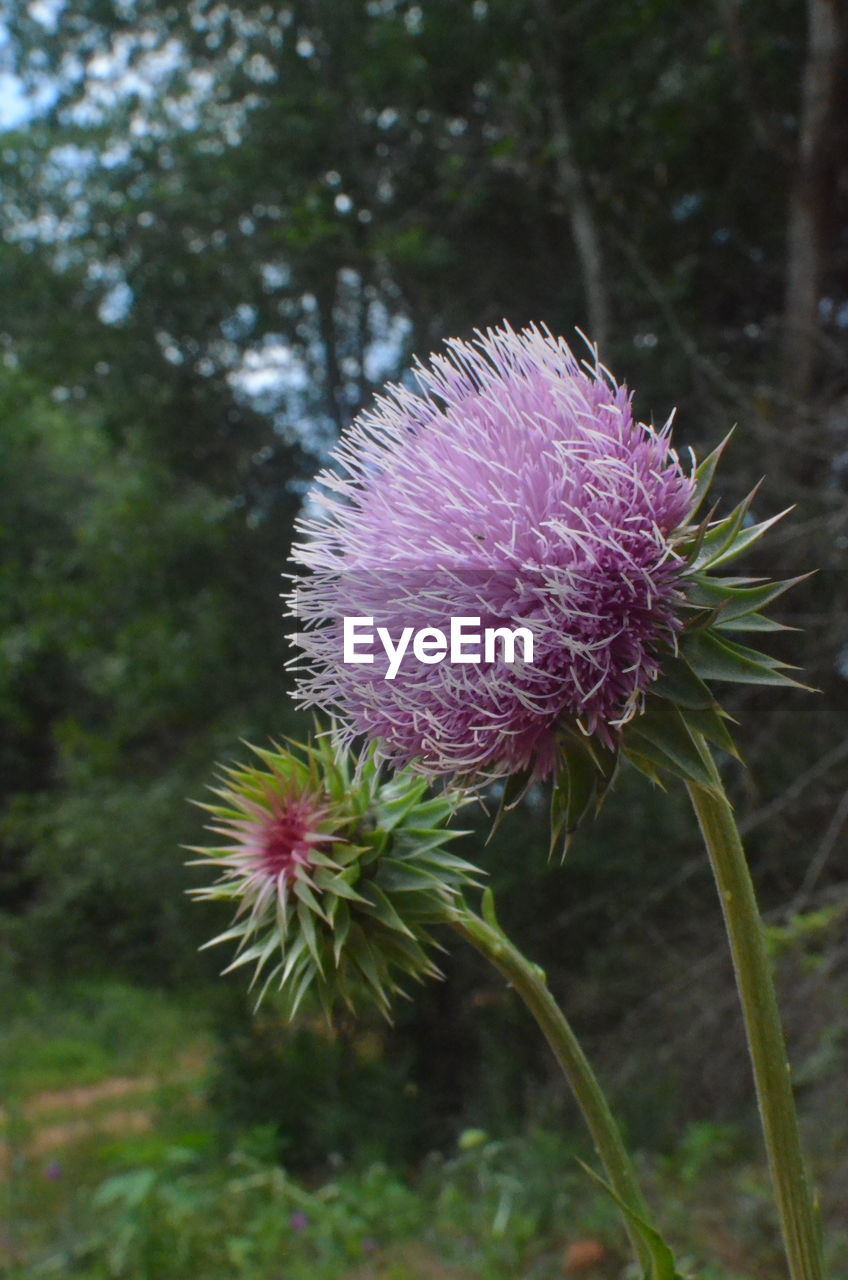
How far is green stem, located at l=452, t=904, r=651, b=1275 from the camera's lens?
0.89 meters

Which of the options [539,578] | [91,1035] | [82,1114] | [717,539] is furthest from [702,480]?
[91,1035]

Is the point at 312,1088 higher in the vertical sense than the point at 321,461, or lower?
lower

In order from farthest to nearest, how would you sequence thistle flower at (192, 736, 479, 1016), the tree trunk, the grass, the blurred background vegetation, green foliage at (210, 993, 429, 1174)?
1. green foliage at (210, 993, 429, 1174)
2. the tree trunk
3. the blurred background vegetation
4. the grass
5. thistle flower at (192, 736, 479, 1016)

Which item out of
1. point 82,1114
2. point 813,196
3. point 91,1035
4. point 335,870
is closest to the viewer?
point 335,870

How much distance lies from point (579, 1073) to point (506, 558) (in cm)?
39

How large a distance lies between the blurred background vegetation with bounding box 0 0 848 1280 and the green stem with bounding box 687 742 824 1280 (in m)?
1.95

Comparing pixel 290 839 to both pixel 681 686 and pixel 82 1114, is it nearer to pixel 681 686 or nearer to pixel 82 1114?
pixel 681 686

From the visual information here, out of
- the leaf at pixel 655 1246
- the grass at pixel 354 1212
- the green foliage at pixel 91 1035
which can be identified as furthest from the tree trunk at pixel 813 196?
the green foliage at pixel 91 1035

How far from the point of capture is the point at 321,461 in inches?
133

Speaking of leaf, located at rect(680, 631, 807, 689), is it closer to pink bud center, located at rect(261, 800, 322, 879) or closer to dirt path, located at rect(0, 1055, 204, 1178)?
pink bud center, located at rect(261, 800, 322, 879)

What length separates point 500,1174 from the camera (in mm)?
3514

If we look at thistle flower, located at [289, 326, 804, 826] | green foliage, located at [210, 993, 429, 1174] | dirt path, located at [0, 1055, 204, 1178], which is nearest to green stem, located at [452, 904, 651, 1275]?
thistle flower, located at [289, 326, 804, 826]

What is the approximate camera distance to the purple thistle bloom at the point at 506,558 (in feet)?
2.76

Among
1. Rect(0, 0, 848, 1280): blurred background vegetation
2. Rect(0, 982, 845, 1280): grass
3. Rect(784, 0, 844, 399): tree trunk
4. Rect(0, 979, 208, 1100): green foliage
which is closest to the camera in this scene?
Rect(0, 982, 845, 1280): grass
